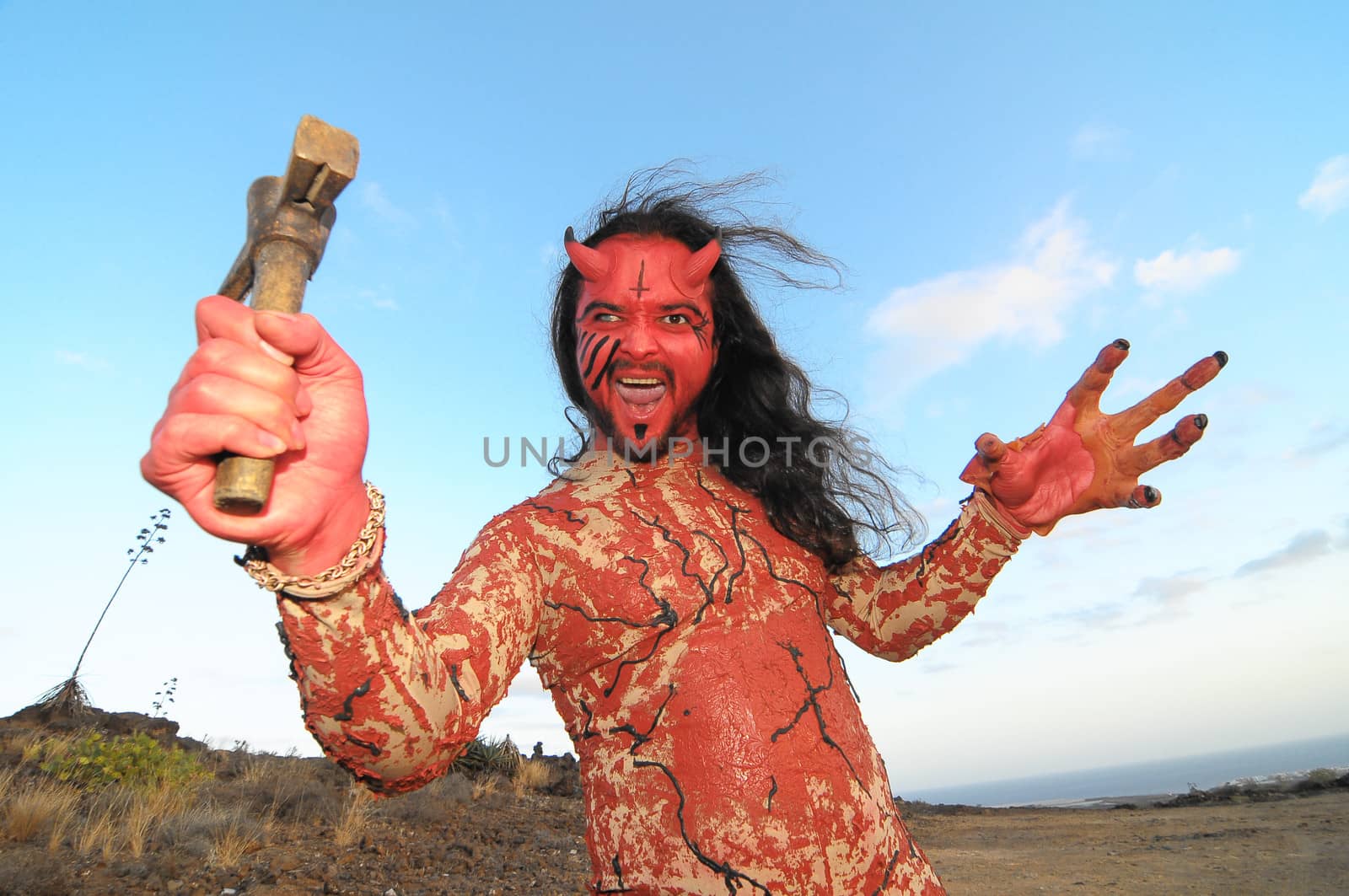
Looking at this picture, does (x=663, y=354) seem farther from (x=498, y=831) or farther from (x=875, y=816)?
(x=498, y=831)

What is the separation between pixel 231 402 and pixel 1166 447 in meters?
2.16

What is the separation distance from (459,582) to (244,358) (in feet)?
2.83

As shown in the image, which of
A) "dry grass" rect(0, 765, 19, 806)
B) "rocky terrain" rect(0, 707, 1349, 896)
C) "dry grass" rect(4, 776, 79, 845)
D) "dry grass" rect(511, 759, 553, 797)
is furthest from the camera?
"dry grass" rect(511, 759, 553, 797)

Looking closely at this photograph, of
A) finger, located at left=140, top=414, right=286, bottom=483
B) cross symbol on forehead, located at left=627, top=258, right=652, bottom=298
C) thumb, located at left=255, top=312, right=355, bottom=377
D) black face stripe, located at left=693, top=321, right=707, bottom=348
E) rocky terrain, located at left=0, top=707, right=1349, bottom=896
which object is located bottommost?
rocky terrain, located at left=0, top=707, right=1349, bottom=896

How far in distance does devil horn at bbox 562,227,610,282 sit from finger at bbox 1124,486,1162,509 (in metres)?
1.71

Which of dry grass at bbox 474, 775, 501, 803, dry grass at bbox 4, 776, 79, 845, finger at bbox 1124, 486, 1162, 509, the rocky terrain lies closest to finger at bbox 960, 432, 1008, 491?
finger at bbox 1124, 486, 1162, 509

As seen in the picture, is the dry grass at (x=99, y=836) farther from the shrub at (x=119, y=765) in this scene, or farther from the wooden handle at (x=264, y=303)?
the wooden handle at (x=264, y=303)

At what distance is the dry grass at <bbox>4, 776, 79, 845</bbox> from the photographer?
18.9 feet

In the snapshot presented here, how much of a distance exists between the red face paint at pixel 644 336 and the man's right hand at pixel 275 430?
4.07 ft

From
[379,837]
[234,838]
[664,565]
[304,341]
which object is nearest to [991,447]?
[664,565]

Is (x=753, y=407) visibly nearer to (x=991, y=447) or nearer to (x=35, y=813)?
→ (x=991, y=447)

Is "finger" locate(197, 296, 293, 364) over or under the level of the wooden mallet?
under

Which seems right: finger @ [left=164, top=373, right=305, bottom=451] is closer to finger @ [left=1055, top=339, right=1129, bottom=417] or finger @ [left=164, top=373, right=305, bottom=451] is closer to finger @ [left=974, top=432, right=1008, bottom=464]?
finger @ [left=974, top=432, right=1008, bottom=464]

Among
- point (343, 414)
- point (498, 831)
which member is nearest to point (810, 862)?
point (343, 414)
